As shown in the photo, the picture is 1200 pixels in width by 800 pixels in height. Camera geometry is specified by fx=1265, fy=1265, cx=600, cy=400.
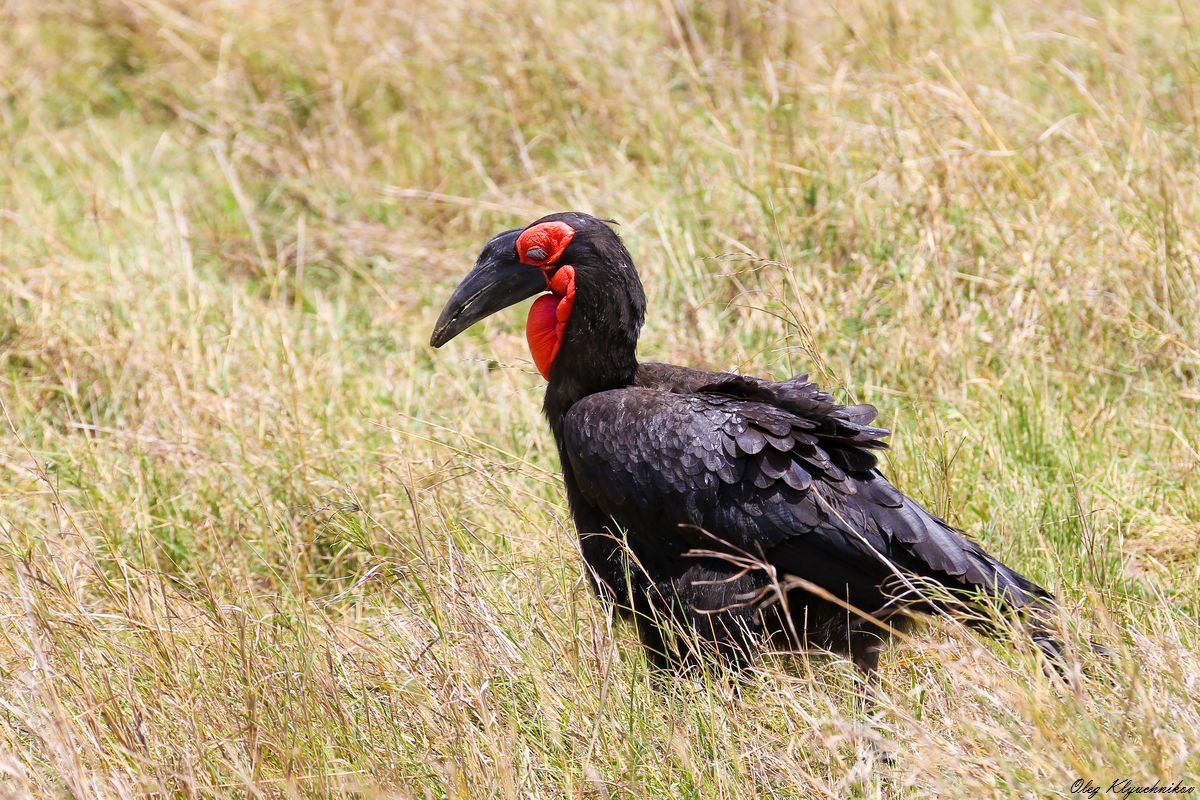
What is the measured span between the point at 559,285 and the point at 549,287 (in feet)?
0.24

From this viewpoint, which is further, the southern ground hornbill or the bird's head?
the bird's head

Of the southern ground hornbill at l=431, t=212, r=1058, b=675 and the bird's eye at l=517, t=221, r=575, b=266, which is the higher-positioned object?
the bird's eye at l=517, t=221, r=575, b=266

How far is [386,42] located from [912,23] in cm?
247

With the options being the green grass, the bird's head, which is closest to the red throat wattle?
the bird's head

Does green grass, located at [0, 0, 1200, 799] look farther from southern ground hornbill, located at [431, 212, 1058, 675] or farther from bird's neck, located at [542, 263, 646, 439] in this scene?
bird's neck, located at [542, 263, 646, 439]

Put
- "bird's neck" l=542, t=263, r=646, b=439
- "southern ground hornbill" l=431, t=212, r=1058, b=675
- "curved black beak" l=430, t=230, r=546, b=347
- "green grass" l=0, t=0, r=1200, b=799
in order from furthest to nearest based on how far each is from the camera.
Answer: "curved black beak" l=430, t=230, r=546, b=347
"bird's neck" l=542, t=263, r=646, b=439
"southern ground hornbill" l=431, t=212, r=1058, b=675
"green grass" l=0, t=0, r=1200, b=799

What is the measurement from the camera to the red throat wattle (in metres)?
3.19

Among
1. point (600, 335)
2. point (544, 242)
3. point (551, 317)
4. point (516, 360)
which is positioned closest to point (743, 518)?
point (600, 335)

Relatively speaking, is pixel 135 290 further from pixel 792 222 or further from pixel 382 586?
pixel 792 222

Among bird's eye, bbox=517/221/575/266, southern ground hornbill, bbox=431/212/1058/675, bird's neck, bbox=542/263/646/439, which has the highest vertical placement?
bird's eye, bbox=517/221/575/266

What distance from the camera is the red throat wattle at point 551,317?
10.5ft

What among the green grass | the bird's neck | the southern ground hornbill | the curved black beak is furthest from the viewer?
the curved black beak

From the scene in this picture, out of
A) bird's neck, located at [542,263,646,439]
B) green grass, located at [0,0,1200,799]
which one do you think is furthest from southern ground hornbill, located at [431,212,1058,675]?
green grass, located at [0,0,1200,799]

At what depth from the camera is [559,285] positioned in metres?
3.22
